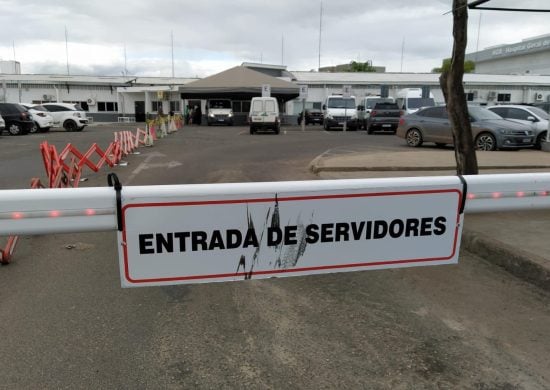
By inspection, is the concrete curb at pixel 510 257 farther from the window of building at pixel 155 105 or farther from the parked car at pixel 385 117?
the window of building at pixel 155 105

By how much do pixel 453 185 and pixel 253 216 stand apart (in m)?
1.30

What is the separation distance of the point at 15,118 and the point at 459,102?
24687 millimetres

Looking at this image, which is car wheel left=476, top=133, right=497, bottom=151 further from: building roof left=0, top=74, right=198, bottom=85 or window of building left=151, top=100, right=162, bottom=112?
building roof left=0, top=74, right=198, bottom=85

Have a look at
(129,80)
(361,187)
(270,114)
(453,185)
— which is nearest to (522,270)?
(453,185)

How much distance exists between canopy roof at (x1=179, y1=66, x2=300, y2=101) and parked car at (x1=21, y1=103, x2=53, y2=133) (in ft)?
34.2

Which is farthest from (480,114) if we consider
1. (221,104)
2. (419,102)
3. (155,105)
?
(155,105)

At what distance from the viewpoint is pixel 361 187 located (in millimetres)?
2781

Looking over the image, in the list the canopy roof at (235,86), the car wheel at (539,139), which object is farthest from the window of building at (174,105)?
the car wheel at (539,139)

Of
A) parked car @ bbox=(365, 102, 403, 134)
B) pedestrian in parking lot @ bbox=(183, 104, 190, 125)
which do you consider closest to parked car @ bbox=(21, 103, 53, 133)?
pedestrian in parking lot @ bbox=(183, 104, 190, 125)

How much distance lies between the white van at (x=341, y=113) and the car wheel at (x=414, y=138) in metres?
12.2

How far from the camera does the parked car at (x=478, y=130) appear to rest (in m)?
15.4

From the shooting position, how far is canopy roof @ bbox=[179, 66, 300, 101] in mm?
35812

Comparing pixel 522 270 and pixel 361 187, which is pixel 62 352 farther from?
pixel 522 270

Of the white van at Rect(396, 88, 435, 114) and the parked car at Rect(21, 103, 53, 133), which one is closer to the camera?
the parked car at Rect(21, 103, 53, 133)
